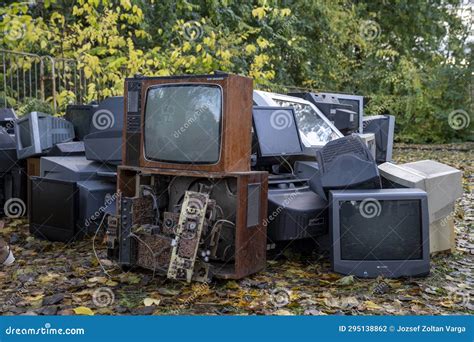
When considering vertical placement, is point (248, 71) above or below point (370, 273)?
above

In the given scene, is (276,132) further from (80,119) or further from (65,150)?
(80,119)

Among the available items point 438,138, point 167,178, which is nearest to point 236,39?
point 167,178

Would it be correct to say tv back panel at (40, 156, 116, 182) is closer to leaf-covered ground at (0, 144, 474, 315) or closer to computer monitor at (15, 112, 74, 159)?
computer monitor at (15, 112, 74, 159)

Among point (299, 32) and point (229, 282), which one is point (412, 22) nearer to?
point (299, 32)

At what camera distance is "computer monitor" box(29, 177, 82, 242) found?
419 centimetres

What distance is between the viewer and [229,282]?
10.7ft

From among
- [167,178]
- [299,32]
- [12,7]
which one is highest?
[299,32]

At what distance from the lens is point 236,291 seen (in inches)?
125

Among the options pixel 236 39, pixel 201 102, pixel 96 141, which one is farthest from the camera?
pixel 236 39

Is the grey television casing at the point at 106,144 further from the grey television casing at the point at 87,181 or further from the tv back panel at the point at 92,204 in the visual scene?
the tv back panel at the point at 92,204

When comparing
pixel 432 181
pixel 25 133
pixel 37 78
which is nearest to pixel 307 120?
pixel 432 181

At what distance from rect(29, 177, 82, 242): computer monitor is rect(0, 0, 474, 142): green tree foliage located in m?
3.06

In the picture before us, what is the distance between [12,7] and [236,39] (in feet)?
11.1

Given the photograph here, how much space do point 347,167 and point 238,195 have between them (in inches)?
32.6
